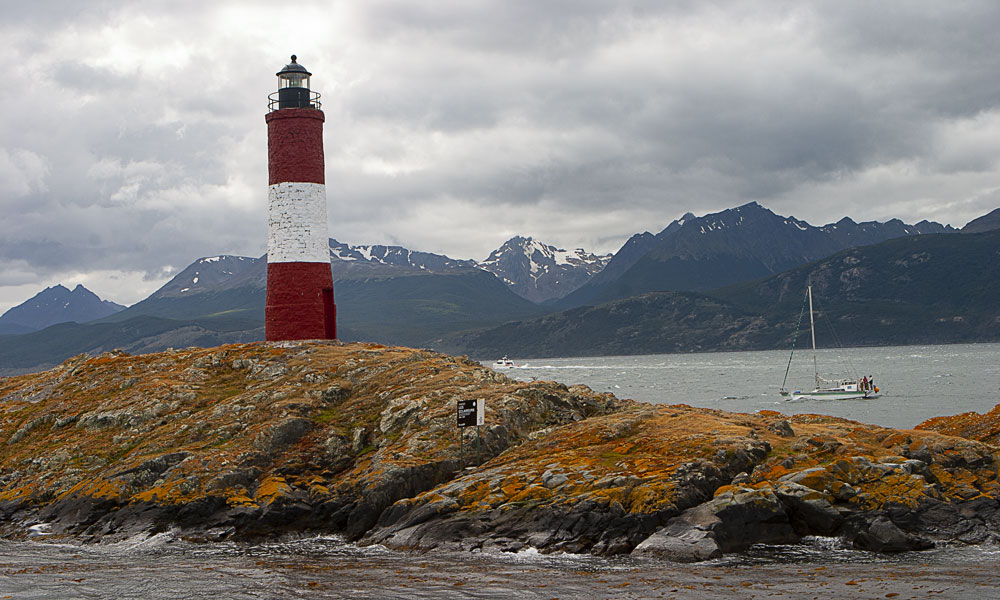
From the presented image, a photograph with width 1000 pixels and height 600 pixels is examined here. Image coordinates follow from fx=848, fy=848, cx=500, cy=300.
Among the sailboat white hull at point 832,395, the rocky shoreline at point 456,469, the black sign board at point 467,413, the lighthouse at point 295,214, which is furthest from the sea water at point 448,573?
the sailboat white hull at point 832,395

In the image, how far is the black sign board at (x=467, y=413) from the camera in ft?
111

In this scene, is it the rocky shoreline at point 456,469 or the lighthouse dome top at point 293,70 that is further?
the lighthouse dome top at point 293,70

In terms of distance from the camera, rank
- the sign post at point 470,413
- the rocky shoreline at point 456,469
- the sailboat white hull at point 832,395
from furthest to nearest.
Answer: the sailboat white hull at point 832,395, the sign post at point 470,413, the rocky shoreline at point 456,469

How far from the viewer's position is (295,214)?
52375 mm

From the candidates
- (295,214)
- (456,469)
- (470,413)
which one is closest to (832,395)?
(295,214)

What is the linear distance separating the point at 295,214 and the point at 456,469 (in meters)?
24.5

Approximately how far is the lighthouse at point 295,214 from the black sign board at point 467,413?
20704 mm

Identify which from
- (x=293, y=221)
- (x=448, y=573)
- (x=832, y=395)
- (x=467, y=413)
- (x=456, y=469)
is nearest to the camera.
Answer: (x=448, y=573)

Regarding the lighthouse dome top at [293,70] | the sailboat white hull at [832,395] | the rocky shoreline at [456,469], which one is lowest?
the sailboat white hull at [832,395]

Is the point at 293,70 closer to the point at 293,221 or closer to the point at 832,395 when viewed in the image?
the point at 293,221

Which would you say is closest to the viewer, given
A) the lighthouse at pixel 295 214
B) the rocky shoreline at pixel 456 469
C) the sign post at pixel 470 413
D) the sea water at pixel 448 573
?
the sea water at pixel 448 573

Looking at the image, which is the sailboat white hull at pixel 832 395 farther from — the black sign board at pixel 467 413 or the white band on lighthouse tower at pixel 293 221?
the black sign board at pixel 467 413

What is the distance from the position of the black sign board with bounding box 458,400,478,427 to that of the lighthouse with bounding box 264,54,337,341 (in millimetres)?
20704

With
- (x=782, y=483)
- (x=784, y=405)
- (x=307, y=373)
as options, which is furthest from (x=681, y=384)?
(x=782, y=483)
